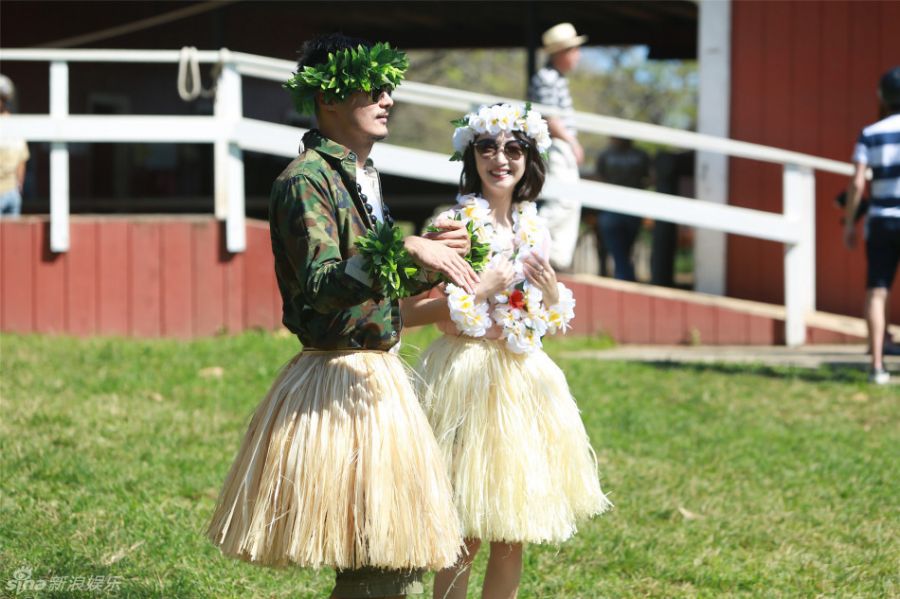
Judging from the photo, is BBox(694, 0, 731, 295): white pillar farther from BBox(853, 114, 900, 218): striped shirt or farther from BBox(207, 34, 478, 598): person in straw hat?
BBox(207, 34, 478, 598): person in straw hat

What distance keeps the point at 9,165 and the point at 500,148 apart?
689 cm

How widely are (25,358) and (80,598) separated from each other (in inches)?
170

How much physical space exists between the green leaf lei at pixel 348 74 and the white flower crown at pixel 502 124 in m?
0.85

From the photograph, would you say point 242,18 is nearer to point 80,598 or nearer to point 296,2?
point 296,2

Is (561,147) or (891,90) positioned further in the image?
(561,147)

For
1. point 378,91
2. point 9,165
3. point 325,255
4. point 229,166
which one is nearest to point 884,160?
point 229,166

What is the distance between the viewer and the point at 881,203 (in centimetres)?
825

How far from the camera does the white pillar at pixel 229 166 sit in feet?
32.4

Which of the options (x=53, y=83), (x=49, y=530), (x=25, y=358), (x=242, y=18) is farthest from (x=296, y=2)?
(x=49, y=530)

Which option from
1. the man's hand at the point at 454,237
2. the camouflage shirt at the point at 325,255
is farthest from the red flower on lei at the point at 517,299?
the man's hand at the point at 454,237

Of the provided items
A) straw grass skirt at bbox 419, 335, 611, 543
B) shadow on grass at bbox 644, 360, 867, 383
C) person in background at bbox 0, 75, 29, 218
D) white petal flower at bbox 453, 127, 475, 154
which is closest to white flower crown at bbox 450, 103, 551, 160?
white petal flower at bbox 453, 127, 475, 154

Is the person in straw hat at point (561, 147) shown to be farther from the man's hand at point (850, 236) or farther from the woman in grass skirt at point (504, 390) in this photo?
the woman in grass skirt at point (504, 390)

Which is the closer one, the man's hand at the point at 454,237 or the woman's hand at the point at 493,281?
the man's hand at the point at 454,237

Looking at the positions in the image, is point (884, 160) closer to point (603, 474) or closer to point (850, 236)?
point (850, 236)
